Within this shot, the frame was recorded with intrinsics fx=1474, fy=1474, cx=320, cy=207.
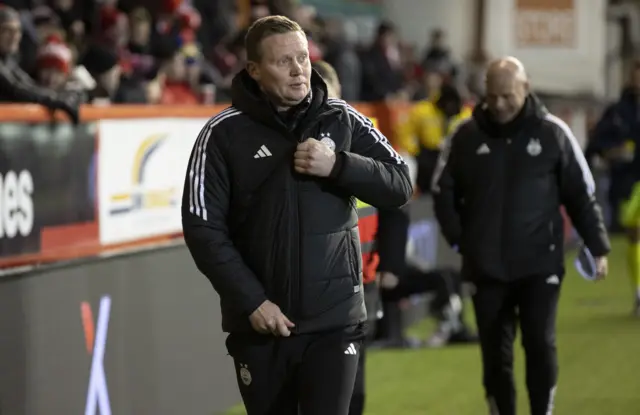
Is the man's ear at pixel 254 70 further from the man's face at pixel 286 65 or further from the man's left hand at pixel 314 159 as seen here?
the man's left hand at pixel 314 159

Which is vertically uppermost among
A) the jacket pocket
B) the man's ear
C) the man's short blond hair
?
the man's short blond hair

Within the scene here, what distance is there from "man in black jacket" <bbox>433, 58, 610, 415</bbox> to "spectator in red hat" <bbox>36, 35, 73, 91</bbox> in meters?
3.51

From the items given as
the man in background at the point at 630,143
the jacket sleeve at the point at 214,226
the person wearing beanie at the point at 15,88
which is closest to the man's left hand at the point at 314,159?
the jacket sleeve at the point at 214,226

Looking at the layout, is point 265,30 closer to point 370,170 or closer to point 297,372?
point 370,170

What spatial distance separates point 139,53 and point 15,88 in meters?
5.32

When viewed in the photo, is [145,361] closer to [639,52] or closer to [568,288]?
[568,288]

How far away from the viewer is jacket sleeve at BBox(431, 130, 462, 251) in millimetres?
7871

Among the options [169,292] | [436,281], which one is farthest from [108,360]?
[436,281]

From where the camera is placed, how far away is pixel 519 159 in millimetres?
7641

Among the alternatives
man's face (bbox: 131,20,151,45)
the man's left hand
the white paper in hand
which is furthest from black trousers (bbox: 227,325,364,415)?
man's face (bbox: 131,20,151,45)

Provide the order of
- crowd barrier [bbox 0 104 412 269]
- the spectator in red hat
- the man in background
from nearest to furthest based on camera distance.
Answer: crowd barrier [bbox 0 104 412 269] → the spectator in red hat → the man in background

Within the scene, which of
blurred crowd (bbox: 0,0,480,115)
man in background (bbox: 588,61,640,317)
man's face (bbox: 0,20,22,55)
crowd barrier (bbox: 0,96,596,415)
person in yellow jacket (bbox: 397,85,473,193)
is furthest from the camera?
person in yellow jacket (bbox: 397,85,473,193)

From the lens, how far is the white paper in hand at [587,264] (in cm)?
786

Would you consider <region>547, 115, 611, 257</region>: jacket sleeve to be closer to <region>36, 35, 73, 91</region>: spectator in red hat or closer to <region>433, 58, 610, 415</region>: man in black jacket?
<region>433, 58, 610, 415</region>: man in black jacket
